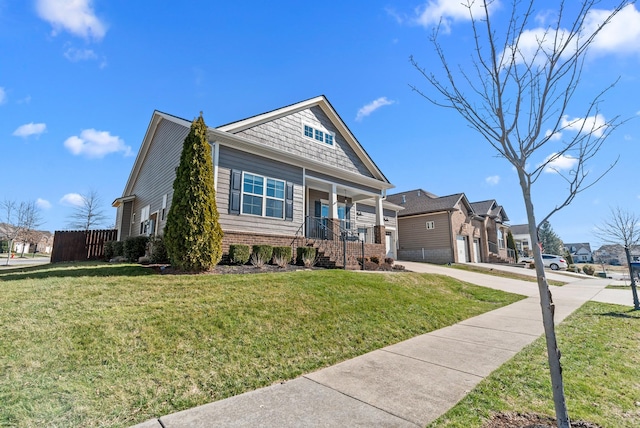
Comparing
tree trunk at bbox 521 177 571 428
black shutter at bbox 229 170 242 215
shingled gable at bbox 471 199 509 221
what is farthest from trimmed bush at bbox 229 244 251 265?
shingled gable at bbox 471 199 509 221

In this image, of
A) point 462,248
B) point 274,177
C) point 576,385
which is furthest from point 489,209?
point 576,385

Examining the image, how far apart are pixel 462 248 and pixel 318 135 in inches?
718

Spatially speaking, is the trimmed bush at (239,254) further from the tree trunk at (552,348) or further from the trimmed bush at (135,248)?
the tree trunk at (552,348)

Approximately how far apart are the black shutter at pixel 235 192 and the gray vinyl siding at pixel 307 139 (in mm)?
1758

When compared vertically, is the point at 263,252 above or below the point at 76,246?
below

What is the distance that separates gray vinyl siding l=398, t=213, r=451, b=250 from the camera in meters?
25.4

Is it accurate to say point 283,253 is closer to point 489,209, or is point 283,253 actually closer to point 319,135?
point 319,135

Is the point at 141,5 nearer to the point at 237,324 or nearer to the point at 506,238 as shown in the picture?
the point at 237,324

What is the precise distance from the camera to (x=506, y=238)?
3678cm

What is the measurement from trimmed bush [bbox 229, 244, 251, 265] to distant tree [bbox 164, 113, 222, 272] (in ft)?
4.24

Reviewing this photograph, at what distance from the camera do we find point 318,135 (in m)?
15.0

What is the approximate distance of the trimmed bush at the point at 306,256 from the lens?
1160cm

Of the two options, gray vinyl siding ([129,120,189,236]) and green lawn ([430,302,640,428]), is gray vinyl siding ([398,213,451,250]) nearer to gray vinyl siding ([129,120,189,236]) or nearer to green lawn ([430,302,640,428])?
green lawn ([430,302,640,428])

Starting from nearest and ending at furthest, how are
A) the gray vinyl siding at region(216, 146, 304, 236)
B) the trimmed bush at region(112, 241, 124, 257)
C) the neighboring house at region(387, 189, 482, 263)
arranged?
the gray vinyl siding at region(216, 146, 304, 236) → the trimmed bush at region(112, 241, 124, 257) → the neighboring house at region(387, 189, 482, 263)
